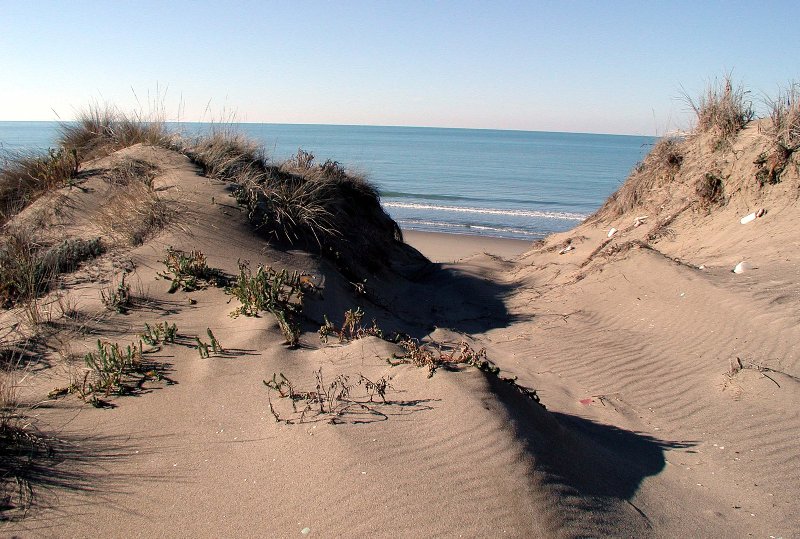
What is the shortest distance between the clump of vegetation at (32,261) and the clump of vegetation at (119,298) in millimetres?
584

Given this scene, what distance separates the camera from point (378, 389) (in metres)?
4.11

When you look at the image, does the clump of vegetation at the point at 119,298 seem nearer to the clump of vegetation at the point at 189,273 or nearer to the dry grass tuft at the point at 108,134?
the clump of vegetation at the point at 189,273

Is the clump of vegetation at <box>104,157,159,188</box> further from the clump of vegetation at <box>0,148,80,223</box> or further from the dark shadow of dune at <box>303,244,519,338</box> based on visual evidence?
the dark shadow of dune at <box>303,244,519,338</box>

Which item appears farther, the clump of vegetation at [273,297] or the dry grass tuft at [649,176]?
the dry grass tuft at [649,176]

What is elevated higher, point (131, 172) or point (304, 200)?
point (131, 172)

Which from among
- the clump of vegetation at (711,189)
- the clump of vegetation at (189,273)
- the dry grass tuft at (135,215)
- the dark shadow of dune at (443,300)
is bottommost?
the dark shadow of dune at (443,300)

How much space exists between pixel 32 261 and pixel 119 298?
3.64 ft

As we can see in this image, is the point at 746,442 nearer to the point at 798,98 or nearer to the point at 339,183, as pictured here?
the point at 798,98

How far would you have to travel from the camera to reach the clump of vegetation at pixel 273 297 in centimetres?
542

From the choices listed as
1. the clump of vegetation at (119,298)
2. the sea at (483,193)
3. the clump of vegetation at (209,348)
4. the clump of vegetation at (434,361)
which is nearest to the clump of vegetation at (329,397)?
the clump of vegetation at (434,361)

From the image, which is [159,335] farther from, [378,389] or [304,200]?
[304,200]

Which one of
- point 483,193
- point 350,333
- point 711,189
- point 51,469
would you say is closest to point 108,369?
point 51,469

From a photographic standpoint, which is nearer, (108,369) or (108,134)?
(108,369)

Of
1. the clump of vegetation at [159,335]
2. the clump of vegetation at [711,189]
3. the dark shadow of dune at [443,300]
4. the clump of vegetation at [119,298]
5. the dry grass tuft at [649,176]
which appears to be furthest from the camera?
the dry grass tuft at [649,176]
